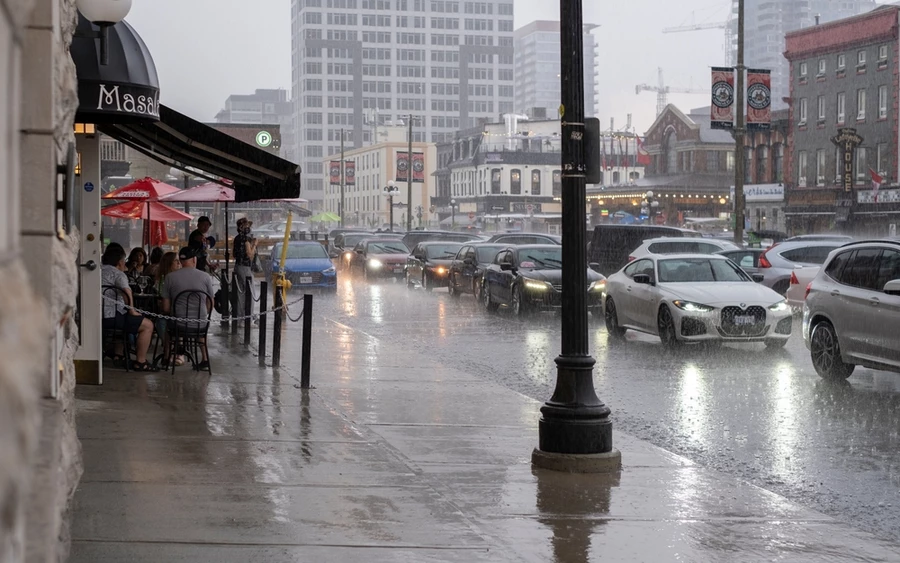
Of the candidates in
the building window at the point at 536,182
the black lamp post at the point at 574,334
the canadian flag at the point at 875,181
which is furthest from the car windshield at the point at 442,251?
the building window at the point at 536,182

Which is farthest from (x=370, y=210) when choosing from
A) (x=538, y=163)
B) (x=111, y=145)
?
(x=111, y=145)

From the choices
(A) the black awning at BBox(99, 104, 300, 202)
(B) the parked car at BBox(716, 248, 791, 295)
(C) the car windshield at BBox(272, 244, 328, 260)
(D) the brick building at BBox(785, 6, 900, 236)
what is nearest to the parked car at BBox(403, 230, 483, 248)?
(C) the car windshield at BBox(272, 244, 328, 260)

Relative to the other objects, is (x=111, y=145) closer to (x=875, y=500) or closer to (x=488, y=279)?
(x=488, y=279)

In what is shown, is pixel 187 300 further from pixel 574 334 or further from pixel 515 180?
A: pixel 515 180

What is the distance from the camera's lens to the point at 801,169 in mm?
66312

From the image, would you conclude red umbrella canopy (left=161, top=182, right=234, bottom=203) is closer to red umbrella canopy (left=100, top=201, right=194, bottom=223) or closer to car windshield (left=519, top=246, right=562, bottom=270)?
A: red umbrella canopy (left=100, top=201, right=194, bottom=223)

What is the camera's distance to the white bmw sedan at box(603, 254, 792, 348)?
58.5ft

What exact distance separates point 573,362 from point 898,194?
5111 cm

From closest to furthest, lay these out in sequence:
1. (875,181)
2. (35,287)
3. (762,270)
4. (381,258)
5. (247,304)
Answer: (35,287) → (247,304) → (762,270) → (381,258) → (875,181)

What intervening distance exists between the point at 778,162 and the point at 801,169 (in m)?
3.41

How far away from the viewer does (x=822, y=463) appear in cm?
955

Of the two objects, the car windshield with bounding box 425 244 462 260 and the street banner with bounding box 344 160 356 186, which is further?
the street banner with bounding box 344 160 356 186

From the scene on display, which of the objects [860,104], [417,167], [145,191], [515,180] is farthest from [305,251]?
[515,180]

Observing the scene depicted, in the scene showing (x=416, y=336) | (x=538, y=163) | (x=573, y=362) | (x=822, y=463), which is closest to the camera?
(x=573, y=362)
